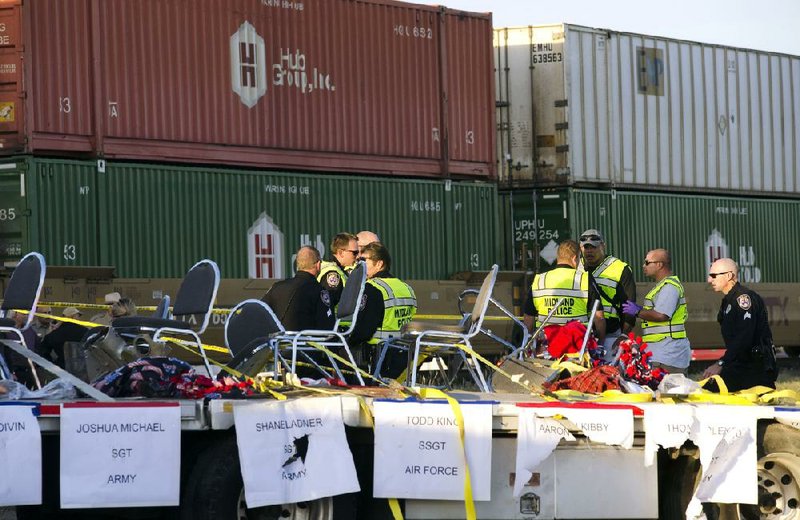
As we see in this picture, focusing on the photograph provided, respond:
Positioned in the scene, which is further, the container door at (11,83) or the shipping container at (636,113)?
the shipping container at (636,113)

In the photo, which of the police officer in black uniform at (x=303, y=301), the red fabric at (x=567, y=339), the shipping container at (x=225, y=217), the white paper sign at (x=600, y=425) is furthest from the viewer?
the shipping container at (x=225, y=217)

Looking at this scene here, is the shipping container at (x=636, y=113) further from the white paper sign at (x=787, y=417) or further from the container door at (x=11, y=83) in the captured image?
the white paper sign at (x=787, y=417)

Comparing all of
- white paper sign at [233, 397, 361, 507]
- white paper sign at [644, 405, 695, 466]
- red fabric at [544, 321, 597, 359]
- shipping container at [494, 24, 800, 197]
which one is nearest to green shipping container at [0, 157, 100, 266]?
shipping container at [494, 24, 800, 197]

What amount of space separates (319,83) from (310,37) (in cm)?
61

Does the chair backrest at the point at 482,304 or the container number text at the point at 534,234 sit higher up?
the container number text at the point at 534,234

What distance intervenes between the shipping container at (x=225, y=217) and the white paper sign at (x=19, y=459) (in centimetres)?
1006

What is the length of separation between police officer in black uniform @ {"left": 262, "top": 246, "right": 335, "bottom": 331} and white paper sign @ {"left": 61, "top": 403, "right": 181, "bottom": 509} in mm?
2180

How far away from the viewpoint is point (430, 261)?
19.4m

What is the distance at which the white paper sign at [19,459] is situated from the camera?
228 inches

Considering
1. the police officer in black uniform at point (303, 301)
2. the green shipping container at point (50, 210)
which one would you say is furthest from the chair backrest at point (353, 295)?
the green shipping container at point (50, 210)

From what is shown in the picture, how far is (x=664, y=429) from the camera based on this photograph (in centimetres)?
664

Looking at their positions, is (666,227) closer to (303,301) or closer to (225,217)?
(225,217)

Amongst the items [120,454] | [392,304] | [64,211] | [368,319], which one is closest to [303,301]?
[368,319]

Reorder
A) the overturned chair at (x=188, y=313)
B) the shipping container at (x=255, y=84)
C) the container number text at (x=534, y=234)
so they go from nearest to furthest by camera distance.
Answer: the overturned chair at (x=188, y=313) → the shipping container at (x=255, y=84) → the container number text at (x=534, y=234)
